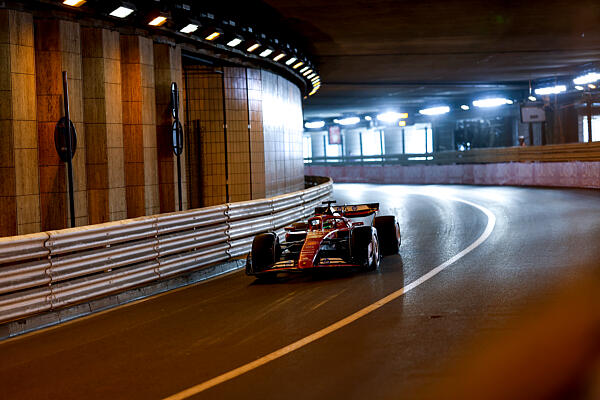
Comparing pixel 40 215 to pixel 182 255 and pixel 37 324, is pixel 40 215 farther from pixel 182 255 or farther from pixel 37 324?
pixel 37 324

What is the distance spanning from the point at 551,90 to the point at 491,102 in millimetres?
4767

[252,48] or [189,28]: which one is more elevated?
[252,48]

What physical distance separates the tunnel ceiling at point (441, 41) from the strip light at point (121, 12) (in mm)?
3544

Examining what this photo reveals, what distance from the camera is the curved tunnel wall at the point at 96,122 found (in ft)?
36.9

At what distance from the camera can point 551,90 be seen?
113 feet

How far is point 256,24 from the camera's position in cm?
1627

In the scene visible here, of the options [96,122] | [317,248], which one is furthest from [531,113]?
[317,248]

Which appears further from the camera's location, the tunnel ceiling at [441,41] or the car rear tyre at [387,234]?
the tunnel ceiling at [441,41]

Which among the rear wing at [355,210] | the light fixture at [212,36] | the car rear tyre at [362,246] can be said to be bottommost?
the car rear tyre at [362,246]

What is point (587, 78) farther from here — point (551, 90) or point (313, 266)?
point (313, 266)

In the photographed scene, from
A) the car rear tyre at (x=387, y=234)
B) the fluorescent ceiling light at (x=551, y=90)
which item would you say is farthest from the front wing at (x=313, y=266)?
the fluorescent ceiling light at (x=551, y=90)

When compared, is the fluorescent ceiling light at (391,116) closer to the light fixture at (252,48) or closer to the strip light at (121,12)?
the light fixture at (252,48)

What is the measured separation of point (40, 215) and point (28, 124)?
5.09 feet

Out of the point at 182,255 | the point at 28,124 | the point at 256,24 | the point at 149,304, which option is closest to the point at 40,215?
the point at 28,124
